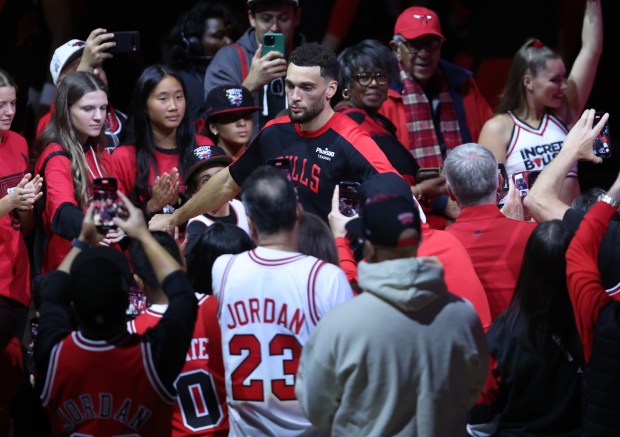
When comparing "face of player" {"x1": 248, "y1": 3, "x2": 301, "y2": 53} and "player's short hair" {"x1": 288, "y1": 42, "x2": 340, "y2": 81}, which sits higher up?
"face of player" {"x1": 248, "y1": 3, "x2": 301, "y2": 53}

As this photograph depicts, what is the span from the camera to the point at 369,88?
20.1 ft

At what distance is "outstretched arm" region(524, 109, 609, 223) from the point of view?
4539 millimetres

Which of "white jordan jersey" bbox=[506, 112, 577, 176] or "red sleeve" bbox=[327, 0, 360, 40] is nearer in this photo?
"white jordan jersey" bbox=[506, 112, 577, 176]

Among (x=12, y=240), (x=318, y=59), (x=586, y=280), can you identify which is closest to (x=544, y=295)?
(x=586, y=280)

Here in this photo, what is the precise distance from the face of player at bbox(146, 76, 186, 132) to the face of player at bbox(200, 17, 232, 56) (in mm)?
1241

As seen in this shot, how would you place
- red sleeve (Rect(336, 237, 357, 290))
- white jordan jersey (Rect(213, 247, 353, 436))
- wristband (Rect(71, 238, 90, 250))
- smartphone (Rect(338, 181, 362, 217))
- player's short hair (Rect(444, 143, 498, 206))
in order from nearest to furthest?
white jordan jersey (Rect(213, 247, 353, 436)) → wristband (Rect(71, 238, 90, 250)) → red sleeve (Rect(336, 237, 357, 290)) → smartphone (Rect(338, 181, 362, 217)) → player's short hair (Rect(444, 143, 498, 206))

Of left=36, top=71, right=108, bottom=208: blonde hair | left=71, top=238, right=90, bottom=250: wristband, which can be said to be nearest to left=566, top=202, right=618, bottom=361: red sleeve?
left=71, top=238, right=90, bottom=250: wristband

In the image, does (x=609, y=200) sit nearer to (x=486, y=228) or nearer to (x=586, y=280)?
(x=586, y=280)

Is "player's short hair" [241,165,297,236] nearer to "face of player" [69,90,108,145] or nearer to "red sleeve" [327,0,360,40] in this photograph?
"face of player" [69,90,108,145]

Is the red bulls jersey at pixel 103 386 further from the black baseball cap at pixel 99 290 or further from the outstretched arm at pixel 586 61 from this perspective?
the outstretched arm at pixel 586 61

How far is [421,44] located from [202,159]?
5.80 ft

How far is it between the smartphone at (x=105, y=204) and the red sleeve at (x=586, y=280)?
171cm

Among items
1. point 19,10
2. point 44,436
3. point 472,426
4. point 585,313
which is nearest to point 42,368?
point 44,436

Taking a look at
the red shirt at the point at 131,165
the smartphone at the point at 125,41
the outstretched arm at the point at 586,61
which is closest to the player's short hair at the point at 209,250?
the red shirt at the point at 131,165
